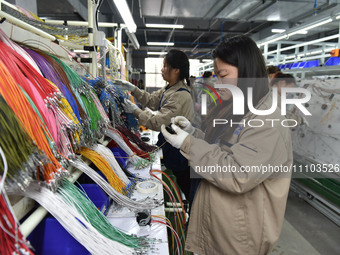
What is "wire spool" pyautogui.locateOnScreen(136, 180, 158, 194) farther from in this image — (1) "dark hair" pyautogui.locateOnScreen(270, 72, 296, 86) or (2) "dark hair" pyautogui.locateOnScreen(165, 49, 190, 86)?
(1) "dark hair" pyautogui.locateOnScreen(270, 72, 296, 86)

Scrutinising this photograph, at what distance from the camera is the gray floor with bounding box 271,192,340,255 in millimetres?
2379

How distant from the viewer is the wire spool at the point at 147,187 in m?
1.39

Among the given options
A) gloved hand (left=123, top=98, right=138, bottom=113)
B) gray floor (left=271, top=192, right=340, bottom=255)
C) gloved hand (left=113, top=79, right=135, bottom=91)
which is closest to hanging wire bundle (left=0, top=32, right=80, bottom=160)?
gloved hand (left=123, top=98, right=138, bottom=113)

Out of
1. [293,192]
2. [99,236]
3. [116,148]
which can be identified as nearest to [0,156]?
[99,236]

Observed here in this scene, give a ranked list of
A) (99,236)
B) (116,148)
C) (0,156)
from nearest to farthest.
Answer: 1. (0,156)
2. (99,236)
3. (116,148)

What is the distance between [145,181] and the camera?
1.49 m

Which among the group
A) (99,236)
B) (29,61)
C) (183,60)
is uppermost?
(183,60)

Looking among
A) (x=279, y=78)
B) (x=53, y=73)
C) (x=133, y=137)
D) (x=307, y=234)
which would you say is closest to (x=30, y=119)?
(x=53, y=73)

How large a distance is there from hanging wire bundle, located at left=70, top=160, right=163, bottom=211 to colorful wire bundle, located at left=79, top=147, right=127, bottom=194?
0.08 meters

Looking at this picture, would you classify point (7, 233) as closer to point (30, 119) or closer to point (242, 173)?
point (30, 119)

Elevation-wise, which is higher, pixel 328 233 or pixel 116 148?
pixel 116 148

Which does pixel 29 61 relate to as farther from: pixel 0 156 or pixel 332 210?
pixel 332 210

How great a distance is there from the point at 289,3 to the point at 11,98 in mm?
6387

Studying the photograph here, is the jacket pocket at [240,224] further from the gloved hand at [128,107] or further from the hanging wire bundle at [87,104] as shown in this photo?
the gloved hand at [128,107]
